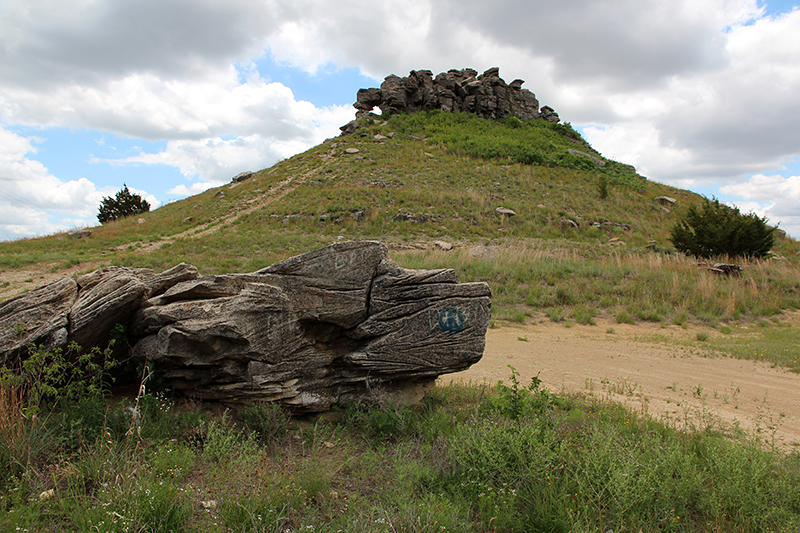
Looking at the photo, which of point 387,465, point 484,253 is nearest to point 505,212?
Result: point 484,253

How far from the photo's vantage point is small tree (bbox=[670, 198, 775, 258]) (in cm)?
2105

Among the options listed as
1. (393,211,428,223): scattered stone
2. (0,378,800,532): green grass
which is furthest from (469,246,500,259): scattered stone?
(0,378,800,532): green grass

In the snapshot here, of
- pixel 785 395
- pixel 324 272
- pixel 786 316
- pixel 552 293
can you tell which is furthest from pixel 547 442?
pixel 786 316

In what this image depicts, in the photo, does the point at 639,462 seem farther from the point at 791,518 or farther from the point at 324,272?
the point at 324,272

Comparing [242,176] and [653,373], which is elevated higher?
[242,176]

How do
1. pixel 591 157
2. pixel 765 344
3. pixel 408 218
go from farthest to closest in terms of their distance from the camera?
pixel 591 157, pixel 408 218, pixel 765 344

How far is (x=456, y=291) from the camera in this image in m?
6.54

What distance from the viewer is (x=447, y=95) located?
53.9 metres

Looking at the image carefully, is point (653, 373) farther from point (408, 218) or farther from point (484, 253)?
point (408, 218)

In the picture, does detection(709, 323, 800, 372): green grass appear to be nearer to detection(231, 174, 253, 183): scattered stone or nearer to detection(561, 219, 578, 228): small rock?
detection(561, 219, 578, 228): small rock

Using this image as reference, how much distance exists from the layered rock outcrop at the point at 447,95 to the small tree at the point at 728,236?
36.5 metres

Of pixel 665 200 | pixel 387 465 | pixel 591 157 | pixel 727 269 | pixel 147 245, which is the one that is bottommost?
pixel 387 465

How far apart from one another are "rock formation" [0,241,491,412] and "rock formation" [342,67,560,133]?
4926 centimetres

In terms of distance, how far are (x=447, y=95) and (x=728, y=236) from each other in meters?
40.0
